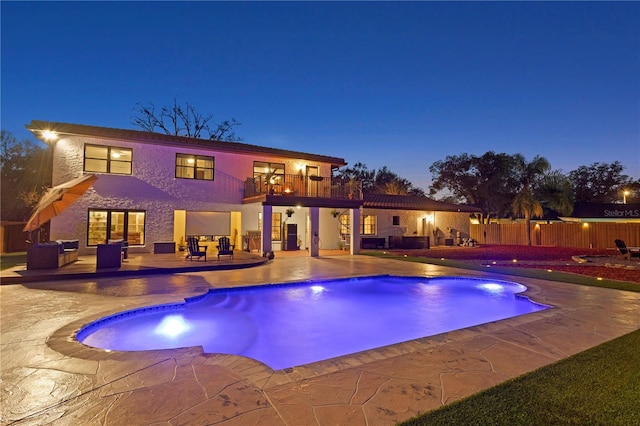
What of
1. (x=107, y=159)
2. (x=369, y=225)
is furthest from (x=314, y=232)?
(x=107, y=159)

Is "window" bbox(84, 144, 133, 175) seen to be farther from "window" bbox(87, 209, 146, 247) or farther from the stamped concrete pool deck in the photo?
the stamped concrete pool deck

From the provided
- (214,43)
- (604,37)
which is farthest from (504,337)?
(214,43)

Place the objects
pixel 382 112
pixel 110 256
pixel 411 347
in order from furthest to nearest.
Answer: pixel 382 112, pixel 110 256, pixel 411 347

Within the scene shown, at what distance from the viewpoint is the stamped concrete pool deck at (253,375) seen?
275cm

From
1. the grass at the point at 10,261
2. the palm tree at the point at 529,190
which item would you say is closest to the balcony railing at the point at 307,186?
the grass at the point at 10,261

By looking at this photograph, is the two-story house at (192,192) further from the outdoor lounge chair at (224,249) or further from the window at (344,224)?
the outdoor lounge chair at (224,249)

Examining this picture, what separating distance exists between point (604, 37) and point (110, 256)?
75.6 ft

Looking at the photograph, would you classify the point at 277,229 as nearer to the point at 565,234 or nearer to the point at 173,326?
the point at 173,326

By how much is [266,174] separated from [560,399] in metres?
15.7

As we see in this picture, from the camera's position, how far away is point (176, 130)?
2994cm

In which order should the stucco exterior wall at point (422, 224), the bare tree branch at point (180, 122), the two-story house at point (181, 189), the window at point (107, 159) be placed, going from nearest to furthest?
the two-story house at point (181, 189) < the window at point (107, 159) < the stucco exterior wall at point (422, 224) < the bare tree branch at point (180, 122)

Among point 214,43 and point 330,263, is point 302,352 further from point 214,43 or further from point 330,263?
point 214,43

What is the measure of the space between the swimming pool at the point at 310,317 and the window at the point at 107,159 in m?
10.0

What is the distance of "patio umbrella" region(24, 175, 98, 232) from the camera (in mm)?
9070
